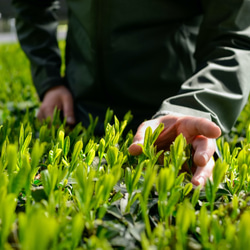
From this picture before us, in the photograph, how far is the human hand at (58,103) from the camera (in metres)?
2.41

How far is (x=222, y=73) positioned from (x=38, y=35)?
162 cm

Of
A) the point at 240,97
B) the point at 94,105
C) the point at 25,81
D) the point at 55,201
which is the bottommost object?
the point at 25,81

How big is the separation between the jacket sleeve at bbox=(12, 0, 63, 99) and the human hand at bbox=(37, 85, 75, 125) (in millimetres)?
126

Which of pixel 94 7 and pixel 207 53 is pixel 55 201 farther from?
pixel 94 7

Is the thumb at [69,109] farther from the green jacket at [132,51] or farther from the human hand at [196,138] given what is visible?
the human hand at [196,138]

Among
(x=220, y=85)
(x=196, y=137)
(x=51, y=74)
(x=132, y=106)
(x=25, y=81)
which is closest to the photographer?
(x=196, y=137)

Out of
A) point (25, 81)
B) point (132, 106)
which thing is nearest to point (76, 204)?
point (132, 106)

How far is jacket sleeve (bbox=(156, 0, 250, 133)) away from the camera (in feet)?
4.89

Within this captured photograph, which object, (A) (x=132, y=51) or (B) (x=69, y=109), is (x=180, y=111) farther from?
(B) (x=69, y=109)

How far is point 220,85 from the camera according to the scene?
157 cm

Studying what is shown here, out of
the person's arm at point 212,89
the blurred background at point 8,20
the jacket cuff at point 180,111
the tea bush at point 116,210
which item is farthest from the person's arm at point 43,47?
the blurred background at point 8,20

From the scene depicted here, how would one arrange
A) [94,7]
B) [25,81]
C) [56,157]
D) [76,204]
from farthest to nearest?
[25,81]
[94,7]
[56,157]
[76,204]

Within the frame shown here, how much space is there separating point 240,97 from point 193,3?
35.1 inches

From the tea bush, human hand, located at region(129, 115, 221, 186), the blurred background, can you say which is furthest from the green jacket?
the blurred background
